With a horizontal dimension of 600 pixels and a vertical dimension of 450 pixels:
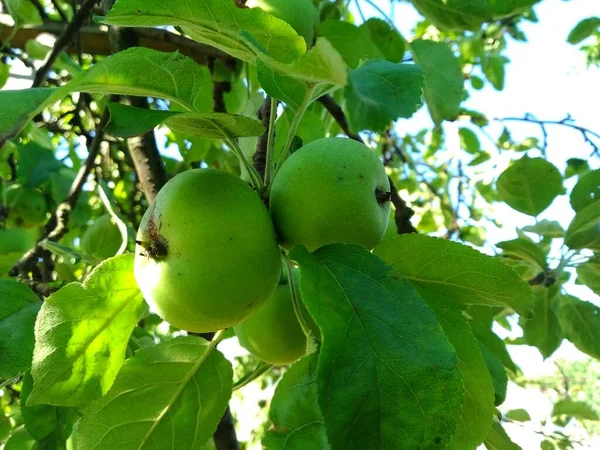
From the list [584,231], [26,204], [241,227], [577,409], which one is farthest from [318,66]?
[26,204]

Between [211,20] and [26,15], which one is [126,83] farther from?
[26,15]

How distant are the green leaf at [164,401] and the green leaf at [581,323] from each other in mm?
1217

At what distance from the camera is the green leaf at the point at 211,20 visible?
72 cm

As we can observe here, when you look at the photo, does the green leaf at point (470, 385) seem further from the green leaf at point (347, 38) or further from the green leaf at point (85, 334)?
the green leaf at point (347, 38)

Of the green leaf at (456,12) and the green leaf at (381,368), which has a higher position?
the green leaf at (456,12)

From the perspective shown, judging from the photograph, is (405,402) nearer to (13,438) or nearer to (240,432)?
(13,438)

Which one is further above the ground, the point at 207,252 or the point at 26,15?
the point at 207,252

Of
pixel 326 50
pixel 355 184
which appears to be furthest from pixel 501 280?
pixel 326 50

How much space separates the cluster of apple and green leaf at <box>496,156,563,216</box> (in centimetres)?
107

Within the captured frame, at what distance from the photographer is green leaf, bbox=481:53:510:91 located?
10.6ft

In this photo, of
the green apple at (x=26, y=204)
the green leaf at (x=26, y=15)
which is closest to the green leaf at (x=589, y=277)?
the green leaf at (x=26, y=15)

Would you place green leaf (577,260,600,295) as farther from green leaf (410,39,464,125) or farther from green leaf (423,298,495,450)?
green leaf (423,298,495,450)

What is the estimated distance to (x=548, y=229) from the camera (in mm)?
1802

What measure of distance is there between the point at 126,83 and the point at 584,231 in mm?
1379
